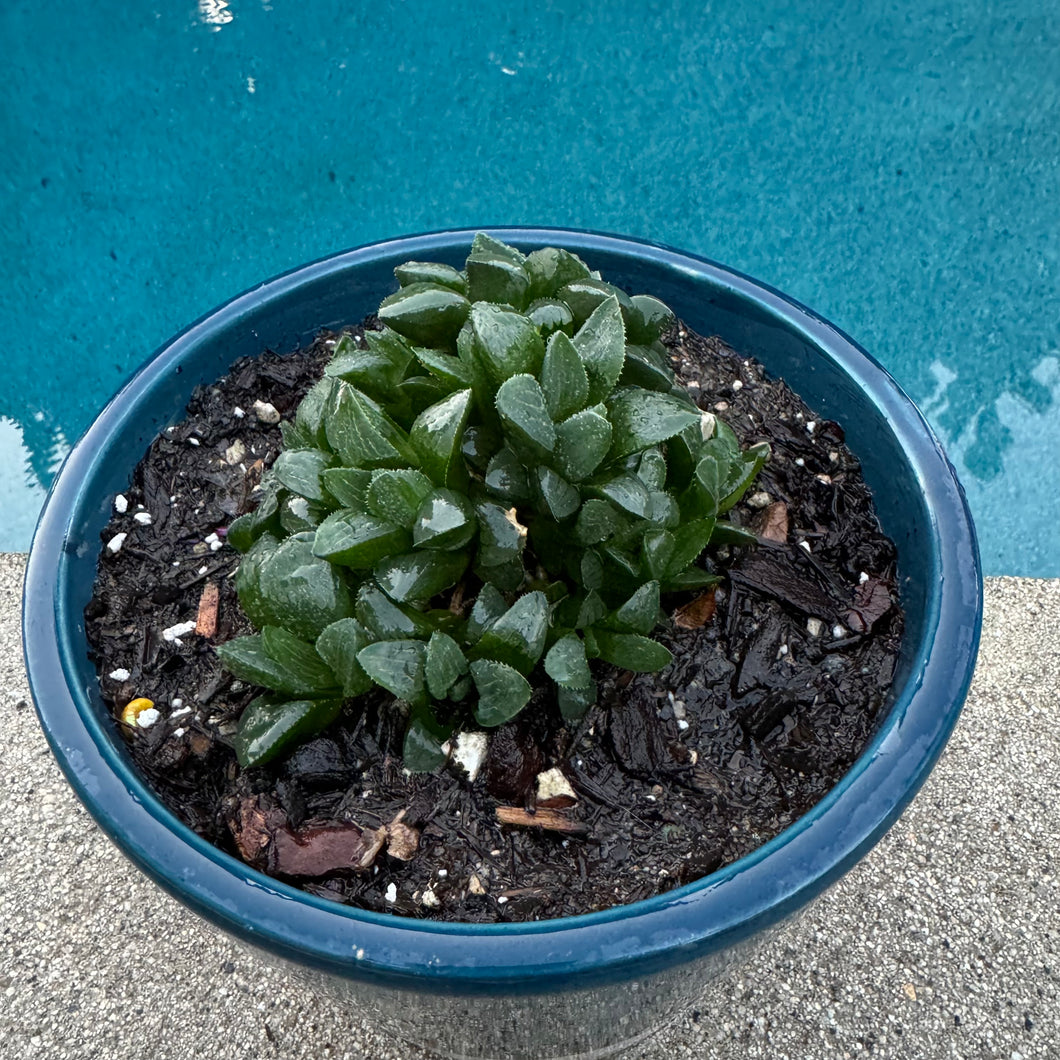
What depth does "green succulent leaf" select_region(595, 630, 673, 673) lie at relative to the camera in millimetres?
868

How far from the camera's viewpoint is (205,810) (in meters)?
0.93

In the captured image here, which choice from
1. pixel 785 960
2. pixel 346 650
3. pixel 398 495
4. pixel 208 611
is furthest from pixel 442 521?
pixel 785 960

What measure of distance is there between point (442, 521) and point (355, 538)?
0.08 m

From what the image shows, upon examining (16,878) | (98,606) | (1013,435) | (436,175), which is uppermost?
(98,606)

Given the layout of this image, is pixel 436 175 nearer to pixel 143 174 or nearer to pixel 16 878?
pixel 143 174

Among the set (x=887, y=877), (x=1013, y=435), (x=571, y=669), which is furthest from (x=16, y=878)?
(x=1013, y=435)

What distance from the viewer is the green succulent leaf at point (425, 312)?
897 millimetres

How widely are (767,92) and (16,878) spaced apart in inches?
101

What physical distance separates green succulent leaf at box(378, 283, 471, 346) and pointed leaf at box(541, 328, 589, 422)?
14 cm

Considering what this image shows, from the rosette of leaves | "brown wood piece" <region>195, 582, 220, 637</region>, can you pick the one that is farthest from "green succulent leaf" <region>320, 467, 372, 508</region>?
"brown wood piece" <region>195, 582, 220, 637</region>

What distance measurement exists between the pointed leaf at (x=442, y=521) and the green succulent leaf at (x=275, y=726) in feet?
0.65

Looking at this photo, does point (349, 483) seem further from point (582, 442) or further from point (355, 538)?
point (582, 442)

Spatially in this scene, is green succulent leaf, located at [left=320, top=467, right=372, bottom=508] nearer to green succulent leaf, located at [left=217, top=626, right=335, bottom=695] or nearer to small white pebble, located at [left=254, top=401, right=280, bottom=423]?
green succulent leaf, located at [left=217, top=626, right=335, bottom=695]

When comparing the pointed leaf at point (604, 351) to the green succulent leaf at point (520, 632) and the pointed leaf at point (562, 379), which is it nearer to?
the pointed leaf at point (562, 379)
